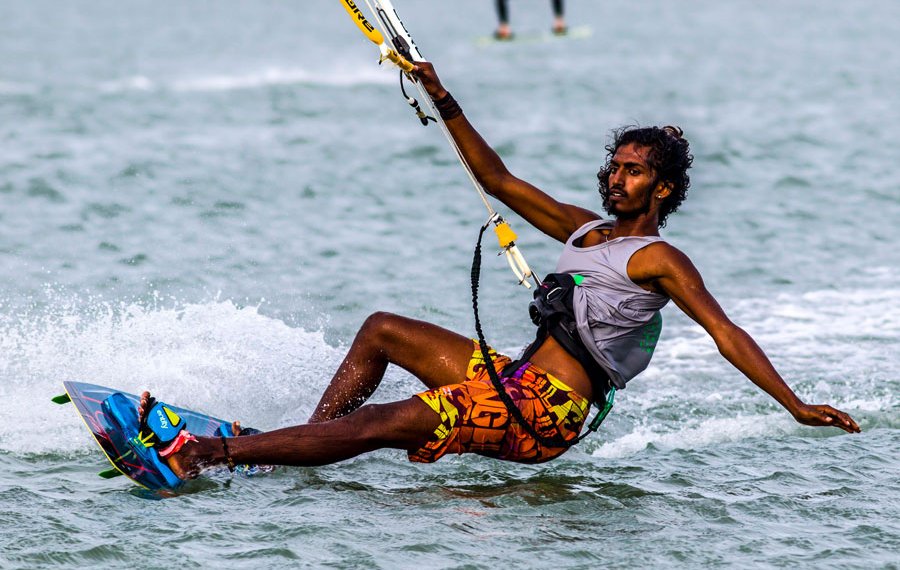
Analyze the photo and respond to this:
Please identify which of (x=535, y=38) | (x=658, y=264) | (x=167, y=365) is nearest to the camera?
(x=658, y=264)

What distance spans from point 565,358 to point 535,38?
23.2 m

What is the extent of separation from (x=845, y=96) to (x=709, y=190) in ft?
24.0

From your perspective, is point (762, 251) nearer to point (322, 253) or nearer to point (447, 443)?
point (322, 253)

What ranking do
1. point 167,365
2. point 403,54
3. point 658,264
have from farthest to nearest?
point 167,365 < point 403,54 < point 658,264

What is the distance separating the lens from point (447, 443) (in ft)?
18.4

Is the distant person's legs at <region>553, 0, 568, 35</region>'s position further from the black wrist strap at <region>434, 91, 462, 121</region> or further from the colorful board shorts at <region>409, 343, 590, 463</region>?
the colorful board shorts at <region>409, 343, 590, 463</region>

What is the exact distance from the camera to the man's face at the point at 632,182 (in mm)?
5688

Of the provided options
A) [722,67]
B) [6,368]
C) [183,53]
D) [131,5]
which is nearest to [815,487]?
[6,368]

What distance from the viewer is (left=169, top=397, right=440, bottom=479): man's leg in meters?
5.54

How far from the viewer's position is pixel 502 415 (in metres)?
5.62

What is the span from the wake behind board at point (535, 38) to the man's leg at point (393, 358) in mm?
21748

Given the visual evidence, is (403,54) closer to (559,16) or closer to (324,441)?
(324,441)

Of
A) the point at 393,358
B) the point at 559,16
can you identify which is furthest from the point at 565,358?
the point at 559,16

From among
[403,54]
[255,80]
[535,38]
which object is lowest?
[403,54]
